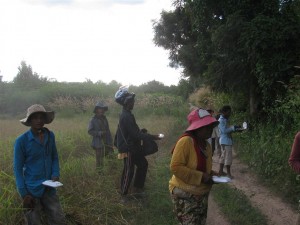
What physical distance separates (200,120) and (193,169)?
0.46m

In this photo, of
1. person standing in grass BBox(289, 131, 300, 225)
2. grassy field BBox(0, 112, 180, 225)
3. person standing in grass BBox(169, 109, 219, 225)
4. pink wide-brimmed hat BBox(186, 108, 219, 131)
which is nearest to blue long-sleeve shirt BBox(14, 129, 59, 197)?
grassy field BBox(0, 112, 180, 225)

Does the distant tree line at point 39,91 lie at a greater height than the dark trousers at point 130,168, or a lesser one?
greater

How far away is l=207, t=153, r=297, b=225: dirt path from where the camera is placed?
5.57m

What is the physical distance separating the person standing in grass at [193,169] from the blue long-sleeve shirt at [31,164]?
4.69 feet

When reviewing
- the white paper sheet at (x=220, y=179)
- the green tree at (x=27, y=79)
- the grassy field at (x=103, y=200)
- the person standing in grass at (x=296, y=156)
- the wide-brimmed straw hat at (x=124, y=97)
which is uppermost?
the green tree at (x=27, y=79)

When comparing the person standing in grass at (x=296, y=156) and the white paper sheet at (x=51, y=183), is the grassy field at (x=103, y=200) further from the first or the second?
the person standing in grass at (x=296, y=156)

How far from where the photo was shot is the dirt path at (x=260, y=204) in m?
5.57

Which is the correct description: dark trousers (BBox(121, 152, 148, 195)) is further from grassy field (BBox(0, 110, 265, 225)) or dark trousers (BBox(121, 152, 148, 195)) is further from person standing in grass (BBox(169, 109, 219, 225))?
person standing in grass (BBox(169, 109, 219, 225))

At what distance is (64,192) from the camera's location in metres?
5.48

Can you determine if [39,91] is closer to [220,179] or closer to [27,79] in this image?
[27,79]

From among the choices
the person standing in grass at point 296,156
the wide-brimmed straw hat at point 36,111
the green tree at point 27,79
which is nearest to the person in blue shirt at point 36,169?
the wide-brimmed straw hat at point 36,111

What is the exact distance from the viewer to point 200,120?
11.1 ft

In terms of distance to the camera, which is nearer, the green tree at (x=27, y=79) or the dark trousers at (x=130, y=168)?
the dark trousers at (x=130, y=168)

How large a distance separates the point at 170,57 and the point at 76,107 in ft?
25.0
